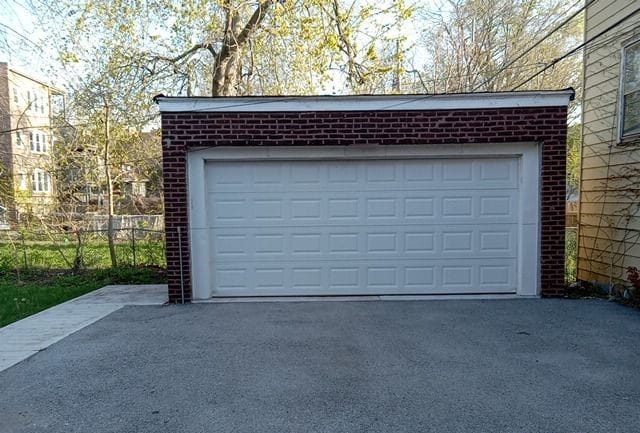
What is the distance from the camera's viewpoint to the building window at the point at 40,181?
12436 millimetres

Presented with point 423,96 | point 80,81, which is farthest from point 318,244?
point 80,81

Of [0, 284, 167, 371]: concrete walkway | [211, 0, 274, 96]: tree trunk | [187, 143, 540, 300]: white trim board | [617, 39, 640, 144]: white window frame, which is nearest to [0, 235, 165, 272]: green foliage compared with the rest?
[0, 284, 167, 371]: concrete walkway

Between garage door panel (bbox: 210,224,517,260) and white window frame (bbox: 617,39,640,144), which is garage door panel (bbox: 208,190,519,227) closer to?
garage door panel (bbox: 210,224,517,260)

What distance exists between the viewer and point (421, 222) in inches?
247

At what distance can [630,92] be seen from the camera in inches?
243

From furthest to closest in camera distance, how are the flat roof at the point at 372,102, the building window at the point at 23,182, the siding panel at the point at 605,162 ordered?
the building window at the point at 23,182 < the siding panel at the point at 605,162 < the flat roof at the point at 372,102

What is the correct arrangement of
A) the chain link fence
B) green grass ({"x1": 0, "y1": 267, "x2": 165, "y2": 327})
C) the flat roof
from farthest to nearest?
the chain link fence → green grass ({"x1": 0, "y1": 267, "x2": 165, "y2": 327}) → the flat roof

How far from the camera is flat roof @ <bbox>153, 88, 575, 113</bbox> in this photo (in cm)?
591

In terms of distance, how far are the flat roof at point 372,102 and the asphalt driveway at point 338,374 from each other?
300 centimetres

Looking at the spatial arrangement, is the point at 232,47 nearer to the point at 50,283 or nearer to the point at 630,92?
the point at 50,283

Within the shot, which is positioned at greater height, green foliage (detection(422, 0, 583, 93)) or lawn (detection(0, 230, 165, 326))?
green foliage (detection(422, 0, 583, 93))

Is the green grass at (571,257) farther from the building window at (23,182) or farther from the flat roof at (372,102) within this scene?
the building window at (23,182)

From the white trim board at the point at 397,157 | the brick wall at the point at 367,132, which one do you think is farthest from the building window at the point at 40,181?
the white trim board at the point at 397,157

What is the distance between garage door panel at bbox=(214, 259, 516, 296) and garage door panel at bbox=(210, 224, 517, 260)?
0.48ft
